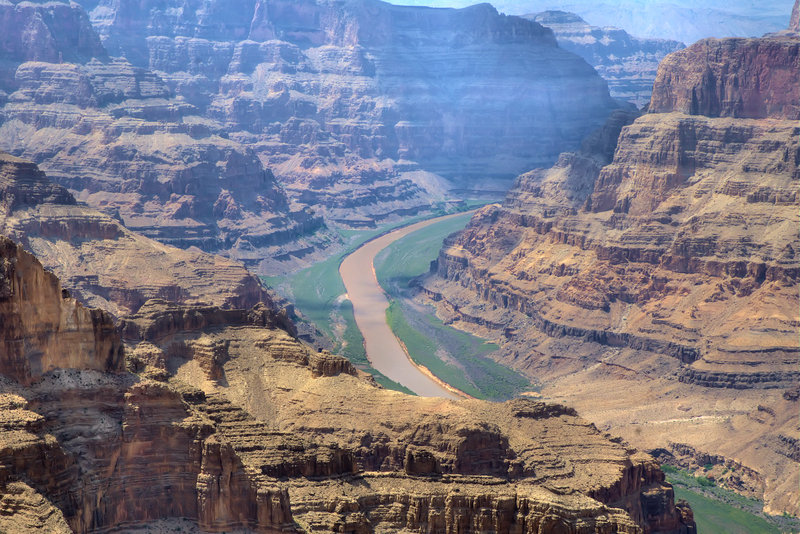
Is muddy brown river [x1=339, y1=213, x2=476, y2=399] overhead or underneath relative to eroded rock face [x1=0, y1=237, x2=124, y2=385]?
underneath

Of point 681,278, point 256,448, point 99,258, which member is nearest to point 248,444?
point 256,448

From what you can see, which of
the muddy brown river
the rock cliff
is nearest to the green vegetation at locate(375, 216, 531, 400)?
the muddy brown river

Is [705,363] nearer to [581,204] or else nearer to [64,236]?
[581,204]

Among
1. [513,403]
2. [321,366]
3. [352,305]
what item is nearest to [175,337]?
[321,366]

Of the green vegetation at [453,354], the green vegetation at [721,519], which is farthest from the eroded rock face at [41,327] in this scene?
the green vegetation at [453,354]

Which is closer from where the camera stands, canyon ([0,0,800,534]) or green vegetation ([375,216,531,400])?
canyon ([0,0,800,534])

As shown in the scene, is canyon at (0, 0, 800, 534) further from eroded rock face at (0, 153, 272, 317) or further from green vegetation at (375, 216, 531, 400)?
green vegetation at (375, 216, 531, 400)

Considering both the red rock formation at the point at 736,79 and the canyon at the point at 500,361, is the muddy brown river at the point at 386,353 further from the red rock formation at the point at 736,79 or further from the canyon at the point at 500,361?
the red rock formation at the point at 736,79
